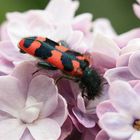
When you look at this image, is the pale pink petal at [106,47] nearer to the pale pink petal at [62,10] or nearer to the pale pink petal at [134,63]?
the pale pink petal at [134,63]

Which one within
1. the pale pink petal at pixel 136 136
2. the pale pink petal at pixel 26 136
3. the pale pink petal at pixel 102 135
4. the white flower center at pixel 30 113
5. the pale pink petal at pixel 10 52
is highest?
the pale pink petal at pixel 10 52

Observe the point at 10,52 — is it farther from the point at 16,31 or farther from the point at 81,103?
the point at 81,103

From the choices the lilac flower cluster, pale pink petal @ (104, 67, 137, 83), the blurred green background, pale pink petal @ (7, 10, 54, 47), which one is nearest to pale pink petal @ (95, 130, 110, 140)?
the lilac flower cluster

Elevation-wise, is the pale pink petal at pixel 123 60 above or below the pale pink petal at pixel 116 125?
above

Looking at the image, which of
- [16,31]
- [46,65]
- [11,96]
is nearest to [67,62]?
[46,65]

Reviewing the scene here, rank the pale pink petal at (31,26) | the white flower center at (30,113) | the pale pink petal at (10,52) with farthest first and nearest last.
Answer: the pale pink petal at (31,26) → the pale pink petal at (10,52) → the white flower center at (30,113)

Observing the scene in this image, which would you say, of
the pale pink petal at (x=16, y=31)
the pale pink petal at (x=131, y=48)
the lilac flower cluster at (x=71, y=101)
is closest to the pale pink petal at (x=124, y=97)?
the lilac flower cluster at (x=71, y=101)
